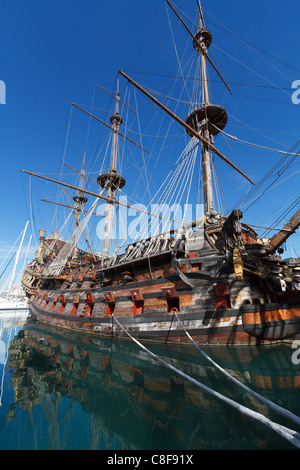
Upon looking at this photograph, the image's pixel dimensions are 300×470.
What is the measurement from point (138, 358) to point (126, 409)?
12.9ft

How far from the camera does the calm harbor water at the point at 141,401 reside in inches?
142

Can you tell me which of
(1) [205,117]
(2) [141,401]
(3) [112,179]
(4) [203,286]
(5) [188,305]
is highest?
(3) [112,179]

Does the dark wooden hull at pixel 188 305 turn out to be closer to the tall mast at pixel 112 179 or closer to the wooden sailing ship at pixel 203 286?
the wooden sailing ship at pixel 203 286

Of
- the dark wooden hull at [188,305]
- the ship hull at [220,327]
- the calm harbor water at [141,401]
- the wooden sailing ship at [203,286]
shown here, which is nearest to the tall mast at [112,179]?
the wooden sailing ship at [203,286]

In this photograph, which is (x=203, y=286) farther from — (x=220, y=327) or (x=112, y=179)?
(x=112, y=179)

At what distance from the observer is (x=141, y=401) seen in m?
4.98

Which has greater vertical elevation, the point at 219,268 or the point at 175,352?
the point at 219,268

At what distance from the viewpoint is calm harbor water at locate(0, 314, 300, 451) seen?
3.61 meters

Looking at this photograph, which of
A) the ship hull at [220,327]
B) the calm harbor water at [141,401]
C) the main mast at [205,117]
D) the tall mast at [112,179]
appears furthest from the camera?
the tall mast at [112,179]

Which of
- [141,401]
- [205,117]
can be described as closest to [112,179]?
[205,117]

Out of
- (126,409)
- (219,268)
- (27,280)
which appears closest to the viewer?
(126,409)
